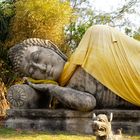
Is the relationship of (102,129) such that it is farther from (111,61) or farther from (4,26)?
(4,26)

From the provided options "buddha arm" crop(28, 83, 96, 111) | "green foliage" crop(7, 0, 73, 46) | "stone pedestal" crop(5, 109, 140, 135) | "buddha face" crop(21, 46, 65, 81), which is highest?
"green foliage" crop(7, 0, 73, 46)

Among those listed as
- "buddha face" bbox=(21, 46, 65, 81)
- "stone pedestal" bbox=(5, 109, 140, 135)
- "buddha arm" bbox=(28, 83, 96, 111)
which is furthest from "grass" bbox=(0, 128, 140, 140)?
"buddha face" bbox=(21, 46, 65, 81)

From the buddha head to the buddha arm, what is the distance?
0.40 m

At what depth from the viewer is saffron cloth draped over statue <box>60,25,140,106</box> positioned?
5.96 meters

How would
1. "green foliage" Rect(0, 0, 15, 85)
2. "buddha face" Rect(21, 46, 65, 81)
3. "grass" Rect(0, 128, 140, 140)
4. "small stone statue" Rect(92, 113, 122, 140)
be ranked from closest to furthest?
"small stone statue" Rect(92, 113, 122, 140) → "grass" Rect(0, 128, 140, 140) → "buddha face" Rect(21, 46, 65, 81) → "green foliage" Rect(0, 0, 15, 85)

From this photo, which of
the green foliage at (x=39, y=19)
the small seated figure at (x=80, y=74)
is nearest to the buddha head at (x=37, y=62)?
the small seated figure at (x=80, y=74)

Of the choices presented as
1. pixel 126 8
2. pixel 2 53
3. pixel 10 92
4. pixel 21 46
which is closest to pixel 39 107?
pixel 10 92

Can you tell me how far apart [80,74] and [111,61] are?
1.71 feet

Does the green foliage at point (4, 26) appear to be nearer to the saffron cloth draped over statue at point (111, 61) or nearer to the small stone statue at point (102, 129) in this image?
the saffron cloth draped over statue at point (111, 61)

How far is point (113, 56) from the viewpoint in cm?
608

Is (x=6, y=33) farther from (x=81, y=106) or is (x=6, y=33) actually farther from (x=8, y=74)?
(x=81, y=106)

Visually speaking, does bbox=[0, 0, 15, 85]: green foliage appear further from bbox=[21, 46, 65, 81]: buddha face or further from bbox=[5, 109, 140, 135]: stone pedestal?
bbox=[5, 109, 140, 135]: stone pedestal

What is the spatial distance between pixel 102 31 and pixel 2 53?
396 cm

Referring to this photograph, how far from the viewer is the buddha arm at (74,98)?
5.81 meters
